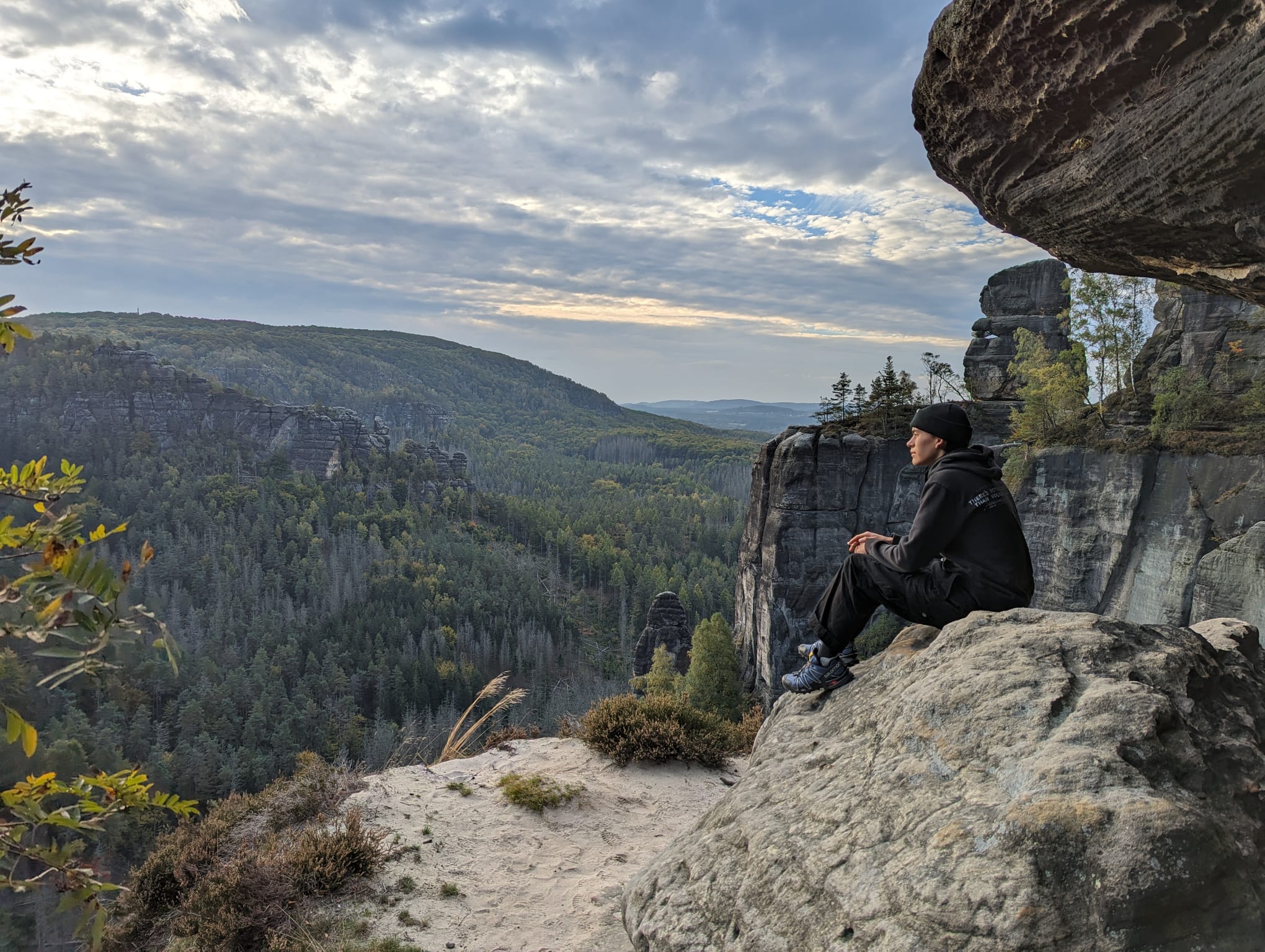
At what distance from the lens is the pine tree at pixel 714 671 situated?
3228 centimetres

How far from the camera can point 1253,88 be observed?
13.5ft

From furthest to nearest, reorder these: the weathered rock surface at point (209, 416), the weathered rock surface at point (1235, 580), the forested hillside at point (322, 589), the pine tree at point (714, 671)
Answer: the weathered rock surface at point (209, 416), the forested hillside at point (322, 589), the pine tree at point (714, 671), the weathered rock surface at point (1235, 580)

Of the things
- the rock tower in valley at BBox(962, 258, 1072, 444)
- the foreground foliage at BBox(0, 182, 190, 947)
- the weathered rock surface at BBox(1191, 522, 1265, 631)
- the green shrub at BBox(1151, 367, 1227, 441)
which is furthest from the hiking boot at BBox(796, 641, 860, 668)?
the rock tower in valley at BBox(962, 258, 1072, 444)

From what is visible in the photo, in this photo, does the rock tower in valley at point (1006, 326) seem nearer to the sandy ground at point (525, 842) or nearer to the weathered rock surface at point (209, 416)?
the sandy ground at point (525, 842)

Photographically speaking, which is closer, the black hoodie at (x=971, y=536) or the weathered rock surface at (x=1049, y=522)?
the black hoodie at (x=971, y=536)

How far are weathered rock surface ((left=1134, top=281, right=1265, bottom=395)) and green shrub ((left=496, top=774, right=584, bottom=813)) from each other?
2226cm

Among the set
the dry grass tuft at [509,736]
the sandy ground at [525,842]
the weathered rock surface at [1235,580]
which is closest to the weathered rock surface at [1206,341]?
the weathered rock surface at [1235,580]

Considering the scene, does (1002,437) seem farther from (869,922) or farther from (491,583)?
(491,583)

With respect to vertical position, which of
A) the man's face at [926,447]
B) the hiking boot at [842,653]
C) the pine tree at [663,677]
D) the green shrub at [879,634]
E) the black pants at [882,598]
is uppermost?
the man's face at [926,447]

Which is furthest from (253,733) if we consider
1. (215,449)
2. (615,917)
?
(215,449)

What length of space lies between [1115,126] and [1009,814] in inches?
185

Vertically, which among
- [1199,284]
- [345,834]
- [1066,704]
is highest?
[1199,284]

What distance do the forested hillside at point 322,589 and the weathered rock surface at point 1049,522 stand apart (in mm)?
19197

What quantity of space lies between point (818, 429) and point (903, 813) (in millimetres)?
35731
